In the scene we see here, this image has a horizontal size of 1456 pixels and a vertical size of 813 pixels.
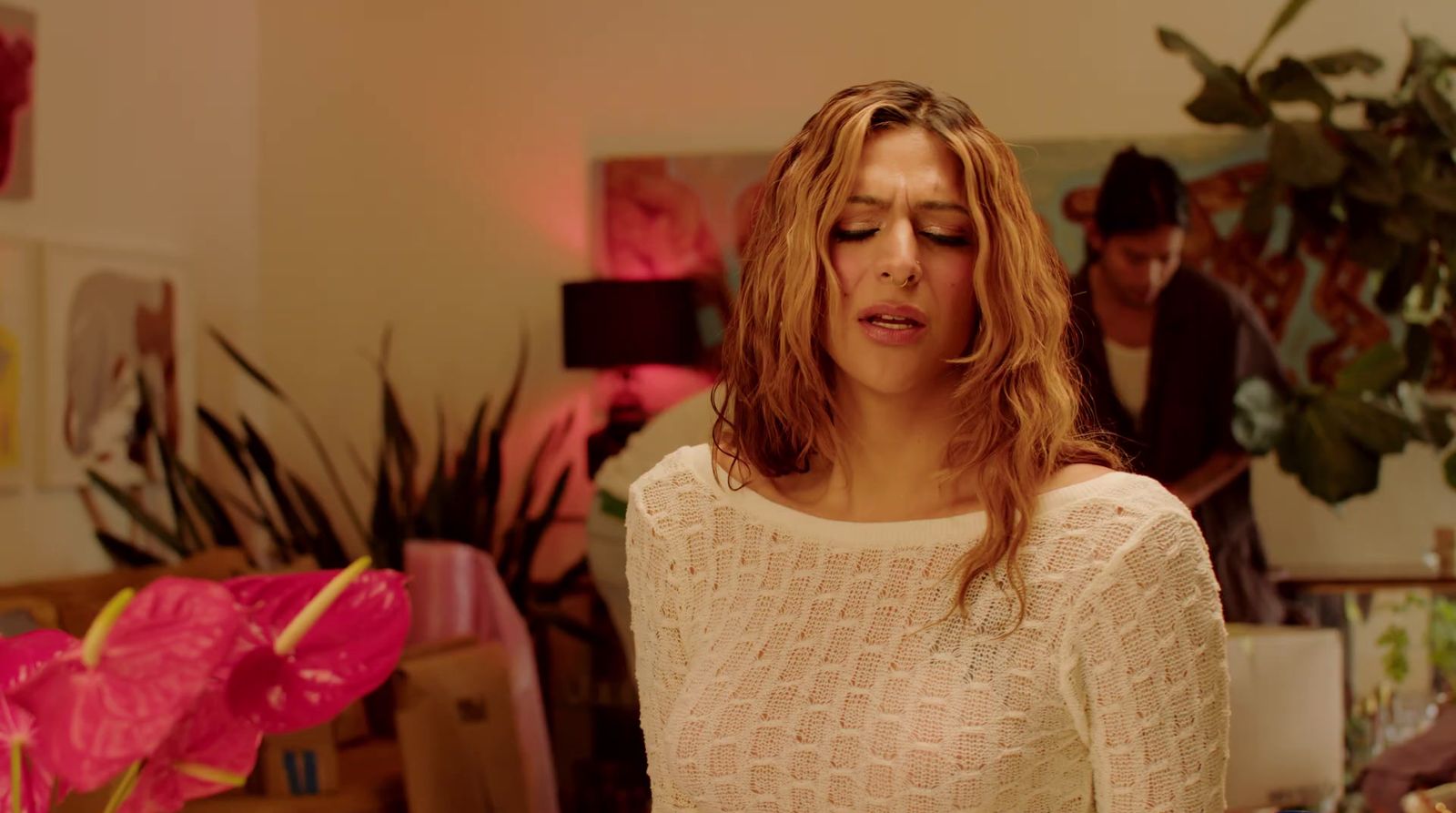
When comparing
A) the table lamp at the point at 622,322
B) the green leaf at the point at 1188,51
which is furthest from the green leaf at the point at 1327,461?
the table lamp at the point at 622,322

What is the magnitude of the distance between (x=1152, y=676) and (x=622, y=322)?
3.61 metres

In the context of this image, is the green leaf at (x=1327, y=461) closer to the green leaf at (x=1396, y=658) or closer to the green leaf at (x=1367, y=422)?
the green leaf at (x=1367, y=422)

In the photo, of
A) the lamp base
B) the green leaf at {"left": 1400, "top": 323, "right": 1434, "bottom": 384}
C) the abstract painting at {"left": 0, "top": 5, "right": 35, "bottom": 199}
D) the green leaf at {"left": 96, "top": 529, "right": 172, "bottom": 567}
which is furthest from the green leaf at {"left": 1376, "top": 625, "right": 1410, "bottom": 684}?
the abstract painting at {"left": 0, "top": 5, "right": 35, "bottom": 199}

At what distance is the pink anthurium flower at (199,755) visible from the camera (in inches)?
25.4

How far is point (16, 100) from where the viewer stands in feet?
13.4

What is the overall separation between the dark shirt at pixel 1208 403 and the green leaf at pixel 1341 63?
72cm

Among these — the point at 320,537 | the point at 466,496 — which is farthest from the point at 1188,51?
the point at 320,537

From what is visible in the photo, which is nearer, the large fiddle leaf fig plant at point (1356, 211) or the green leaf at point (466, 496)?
the large fiddle leaf fig plant at point (1356, 211)

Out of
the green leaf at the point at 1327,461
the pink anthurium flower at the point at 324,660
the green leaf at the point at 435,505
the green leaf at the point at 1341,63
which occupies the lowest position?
the green leaf at the point at 435,505

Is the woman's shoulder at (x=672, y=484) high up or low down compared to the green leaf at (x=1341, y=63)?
down

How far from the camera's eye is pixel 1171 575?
1.27m

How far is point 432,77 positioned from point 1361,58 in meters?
3.07

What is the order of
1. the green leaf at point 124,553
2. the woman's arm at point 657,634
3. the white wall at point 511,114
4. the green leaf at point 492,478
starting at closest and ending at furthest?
the woman's arm at point 657,634 < the green leaf at point 124,553 < the green leaf at point 492,478 < the white wall at point 511,114

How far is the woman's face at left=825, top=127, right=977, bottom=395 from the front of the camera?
133 centimetres
